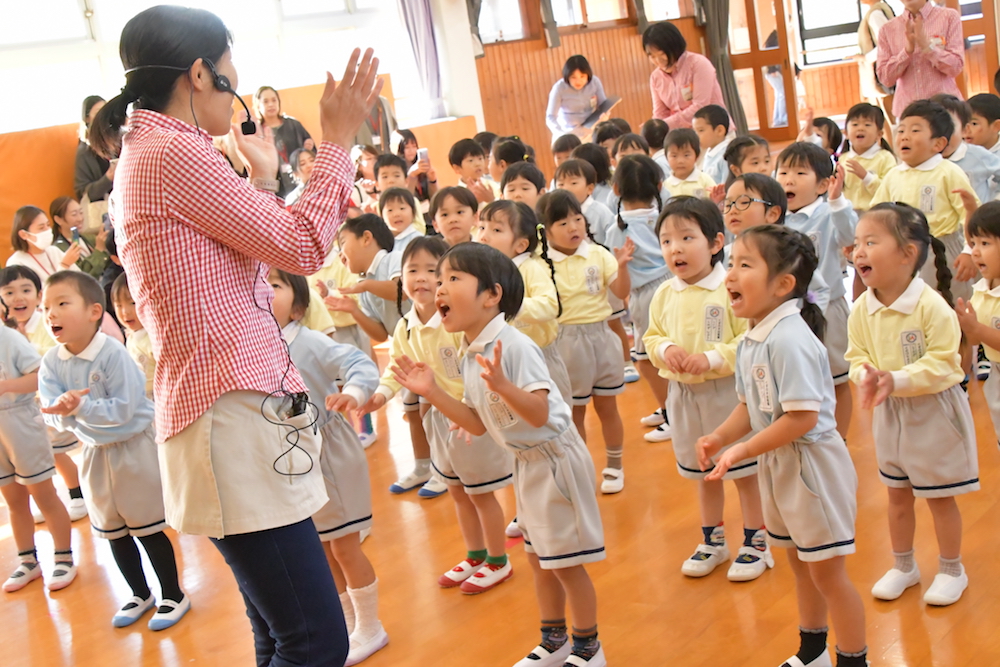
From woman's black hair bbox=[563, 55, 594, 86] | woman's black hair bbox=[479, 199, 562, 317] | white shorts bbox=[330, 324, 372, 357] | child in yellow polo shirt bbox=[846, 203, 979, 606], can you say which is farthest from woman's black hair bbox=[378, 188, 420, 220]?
woman's black hair bbox=[563, 55, 594, 86]

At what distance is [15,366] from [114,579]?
85cm

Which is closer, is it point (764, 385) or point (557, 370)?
point (764, 385)

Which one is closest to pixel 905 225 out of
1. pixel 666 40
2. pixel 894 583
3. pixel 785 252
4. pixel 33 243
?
pixel 785 252

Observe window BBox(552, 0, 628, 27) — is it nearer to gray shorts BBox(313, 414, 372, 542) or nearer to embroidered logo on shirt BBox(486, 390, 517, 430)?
gray shorts BBox(313, 414, 372, 542)

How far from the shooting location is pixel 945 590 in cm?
239

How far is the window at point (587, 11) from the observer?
11073 mm

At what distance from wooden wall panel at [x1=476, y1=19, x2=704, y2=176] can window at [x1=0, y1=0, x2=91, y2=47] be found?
4059 mm

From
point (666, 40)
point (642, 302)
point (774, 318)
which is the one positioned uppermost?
point (666, 40)

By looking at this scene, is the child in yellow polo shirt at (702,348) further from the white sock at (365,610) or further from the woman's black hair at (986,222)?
the white sock at (365,610)

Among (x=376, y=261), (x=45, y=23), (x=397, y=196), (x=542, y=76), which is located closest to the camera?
(x=376, y=261)

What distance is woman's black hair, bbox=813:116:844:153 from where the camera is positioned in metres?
5.47

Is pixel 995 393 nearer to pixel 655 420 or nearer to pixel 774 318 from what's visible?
pixel 774 318

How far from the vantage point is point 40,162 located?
7.20m

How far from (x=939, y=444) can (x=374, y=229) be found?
2.31 metres
